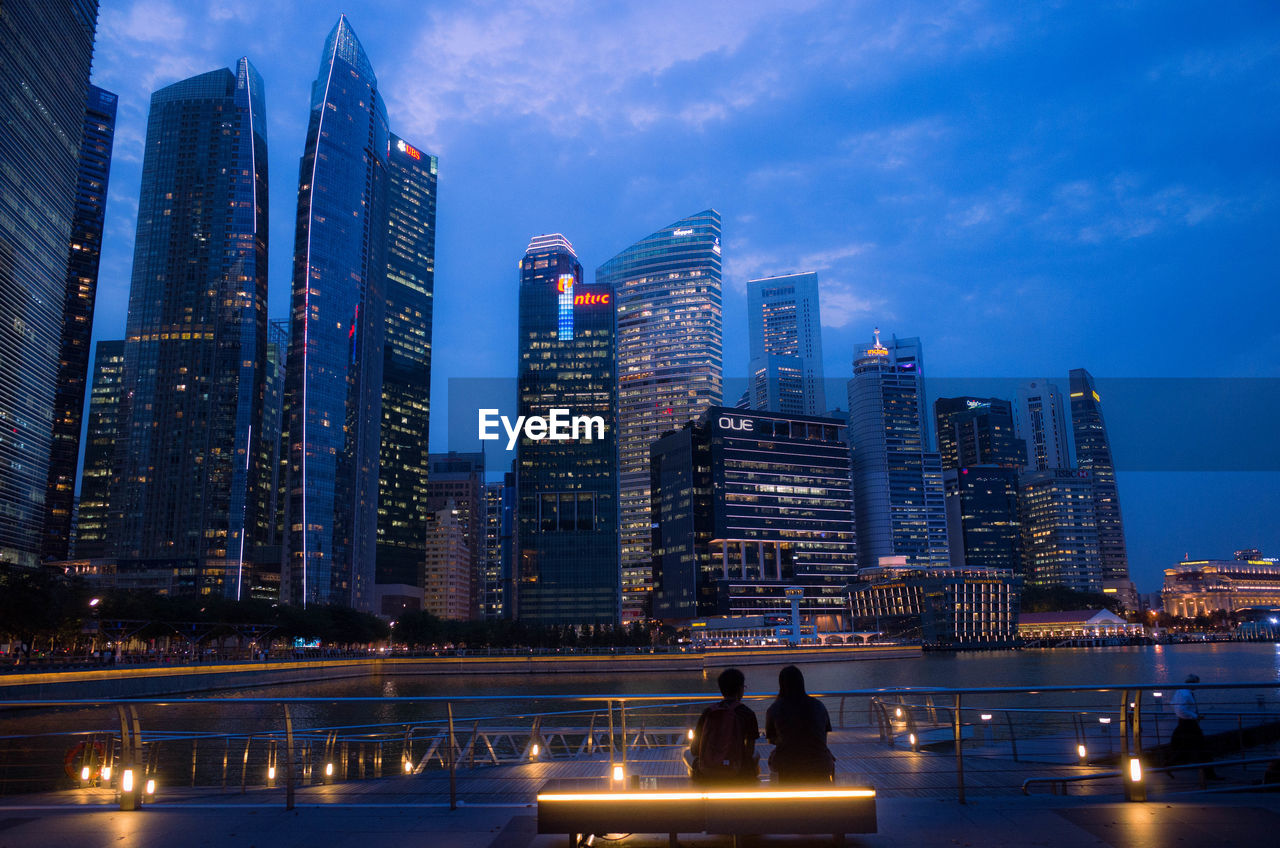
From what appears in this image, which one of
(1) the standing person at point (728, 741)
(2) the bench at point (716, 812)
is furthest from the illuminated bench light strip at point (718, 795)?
(1) the standing person at point (728, 741)

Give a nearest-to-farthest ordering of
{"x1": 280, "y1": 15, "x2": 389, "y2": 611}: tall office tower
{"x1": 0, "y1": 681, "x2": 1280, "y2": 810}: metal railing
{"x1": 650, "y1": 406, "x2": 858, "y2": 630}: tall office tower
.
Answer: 1. {"x1": 0, "y1": 681, "x2": 1280, "y2": 810}: metal railing
2. {"x1": 280, "y1": 15, "x2": 389, "y2": 611}: tall office tower
3. {"x1": 650, "y1": 406, "x2": 858, "y2": 630}: tall office tower

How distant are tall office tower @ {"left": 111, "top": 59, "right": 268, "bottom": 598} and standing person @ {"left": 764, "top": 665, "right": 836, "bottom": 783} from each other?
186964 millimetres

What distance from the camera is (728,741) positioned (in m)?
8.04

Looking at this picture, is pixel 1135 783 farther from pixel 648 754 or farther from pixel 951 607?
pixel 951 607

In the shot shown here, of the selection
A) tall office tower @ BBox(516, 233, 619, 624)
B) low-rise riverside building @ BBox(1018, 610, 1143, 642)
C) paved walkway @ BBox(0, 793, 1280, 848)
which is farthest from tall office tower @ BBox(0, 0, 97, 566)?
low-rise riverside building @ BBox(1018, 610, 1143, 642)

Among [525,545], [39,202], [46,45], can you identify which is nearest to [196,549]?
[525,545]

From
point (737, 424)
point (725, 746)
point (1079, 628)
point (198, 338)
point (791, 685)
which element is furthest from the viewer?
point (1079, 628)

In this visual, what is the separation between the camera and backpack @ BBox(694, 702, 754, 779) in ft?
26.2

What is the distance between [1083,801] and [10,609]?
269 feet

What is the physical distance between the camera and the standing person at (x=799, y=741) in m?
8.02

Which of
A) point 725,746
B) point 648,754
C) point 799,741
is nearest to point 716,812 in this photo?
point 725,746

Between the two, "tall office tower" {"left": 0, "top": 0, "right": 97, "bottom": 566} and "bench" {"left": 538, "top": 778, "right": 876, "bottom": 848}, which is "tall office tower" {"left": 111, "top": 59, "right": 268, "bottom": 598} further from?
"bench" {"left": 538, "top": 778, "right": 876, "bottom": 848}

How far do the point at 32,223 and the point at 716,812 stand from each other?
136 metres

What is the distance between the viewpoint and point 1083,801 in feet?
31.8
